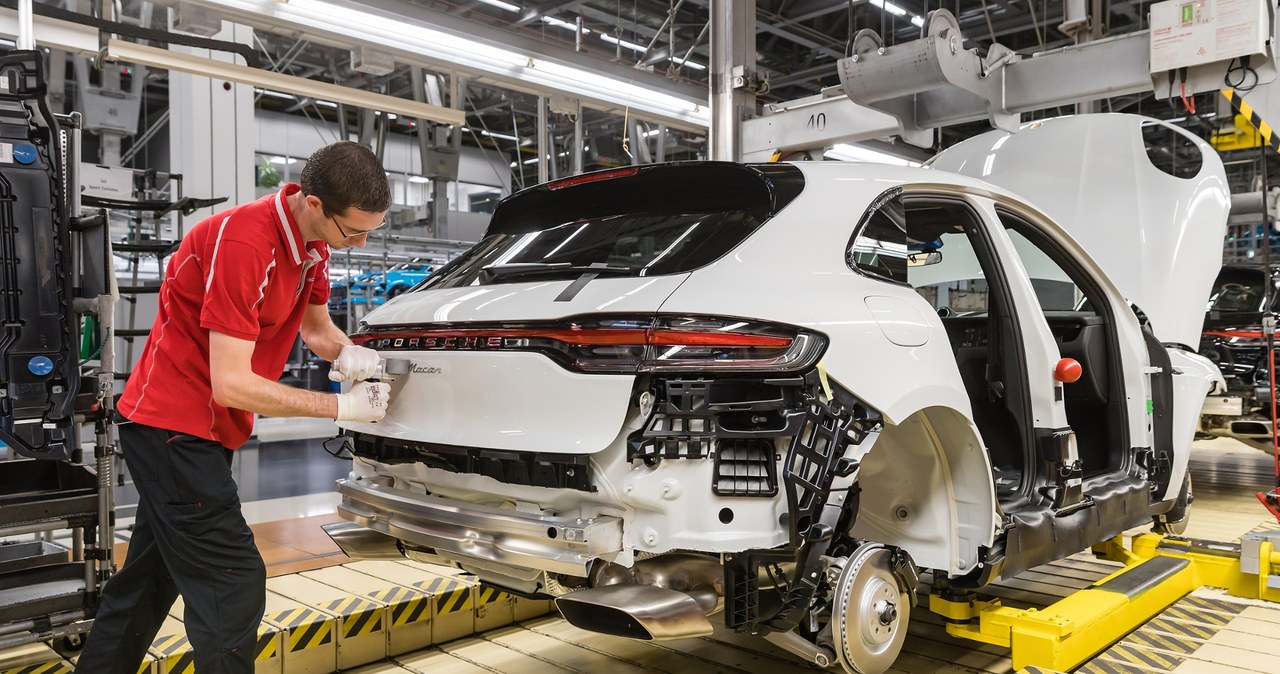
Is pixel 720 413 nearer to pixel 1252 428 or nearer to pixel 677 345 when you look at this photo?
pixel 677 345

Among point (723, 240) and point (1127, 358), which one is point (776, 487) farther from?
point (1127, 358)

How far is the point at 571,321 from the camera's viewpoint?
2146 millimetres

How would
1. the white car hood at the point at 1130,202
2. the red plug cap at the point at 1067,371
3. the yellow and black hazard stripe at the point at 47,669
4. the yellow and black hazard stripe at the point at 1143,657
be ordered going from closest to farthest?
1. the yellow and black hazard stripe at the point at 1143,657
2. the yellow and black hazard stripe at the point at 47,669
3. the red plug cap at the point at 1067,371
4. the white car hood at the point at 1130,202

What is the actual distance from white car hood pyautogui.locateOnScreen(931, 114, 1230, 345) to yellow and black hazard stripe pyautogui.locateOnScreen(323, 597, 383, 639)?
146 inches

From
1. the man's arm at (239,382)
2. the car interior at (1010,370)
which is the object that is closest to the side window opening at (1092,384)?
the car interior at (1010,370)

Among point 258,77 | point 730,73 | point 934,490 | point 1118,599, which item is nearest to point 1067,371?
point 934,490

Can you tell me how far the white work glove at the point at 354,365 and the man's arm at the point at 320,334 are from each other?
28cm

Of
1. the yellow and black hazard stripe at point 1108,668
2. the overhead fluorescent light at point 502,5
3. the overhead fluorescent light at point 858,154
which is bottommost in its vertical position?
the yellow and black hazard stripe at point 1108,668

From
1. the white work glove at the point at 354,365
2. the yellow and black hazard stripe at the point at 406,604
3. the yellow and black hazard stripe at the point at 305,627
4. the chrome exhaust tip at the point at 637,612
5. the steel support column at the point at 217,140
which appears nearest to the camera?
the chrome exhaust tip at the point at 637,612

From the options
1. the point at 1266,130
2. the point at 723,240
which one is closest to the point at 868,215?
the point at 723,240

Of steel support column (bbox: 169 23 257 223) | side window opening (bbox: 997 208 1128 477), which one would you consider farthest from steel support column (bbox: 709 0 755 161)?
steel support column (bbox: 169 23 257 223)

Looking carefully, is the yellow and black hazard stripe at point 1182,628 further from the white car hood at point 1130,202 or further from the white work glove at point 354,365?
the white work glove at point 354,365

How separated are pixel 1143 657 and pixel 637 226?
1.98 m

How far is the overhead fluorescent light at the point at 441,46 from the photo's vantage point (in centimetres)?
425
